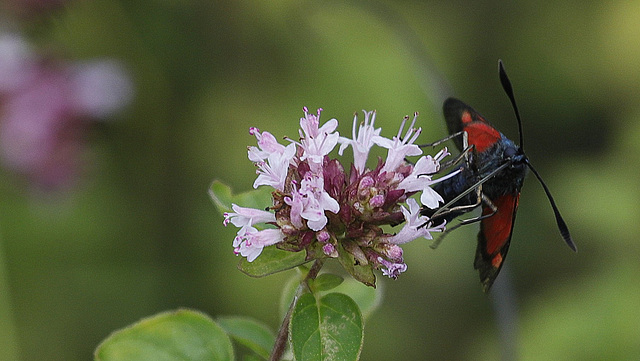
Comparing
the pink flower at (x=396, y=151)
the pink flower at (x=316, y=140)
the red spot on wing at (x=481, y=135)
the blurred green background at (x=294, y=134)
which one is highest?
the pink flower at (x=316, y=140)

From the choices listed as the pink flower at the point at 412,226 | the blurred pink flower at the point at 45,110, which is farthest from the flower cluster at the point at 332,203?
the blurred pink flower at the point at 45,110

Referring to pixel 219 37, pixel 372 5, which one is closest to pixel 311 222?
pixel 372 5

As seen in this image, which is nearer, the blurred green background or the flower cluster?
the flower cluster

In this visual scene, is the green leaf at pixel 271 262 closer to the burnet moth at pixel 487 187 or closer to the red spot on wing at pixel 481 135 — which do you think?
the burnet moth at pixel 487 187

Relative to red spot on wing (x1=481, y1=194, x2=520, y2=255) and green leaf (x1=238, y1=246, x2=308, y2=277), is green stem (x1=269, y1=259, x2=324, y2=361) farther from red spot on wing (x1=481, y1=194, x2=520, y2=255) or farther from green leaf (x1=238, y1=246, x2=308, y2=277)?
red spot on wing (x1=481, y1=194, x2=520, y2=255)

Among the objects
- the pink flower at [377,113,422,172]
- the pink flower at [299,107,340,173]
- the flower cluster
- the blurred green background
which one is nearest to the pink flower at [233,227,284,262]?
the flower cluster

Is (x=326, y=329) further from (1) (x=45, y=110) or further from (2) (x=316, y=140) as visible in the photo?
(1) (x=45, y=110)
